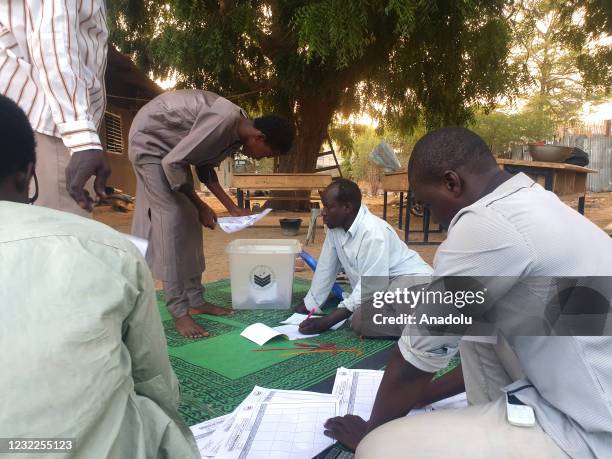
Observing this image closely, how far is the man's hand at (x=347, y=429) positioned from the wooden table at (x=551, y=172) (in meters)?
3.77

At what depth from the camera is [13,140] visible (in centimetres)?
87

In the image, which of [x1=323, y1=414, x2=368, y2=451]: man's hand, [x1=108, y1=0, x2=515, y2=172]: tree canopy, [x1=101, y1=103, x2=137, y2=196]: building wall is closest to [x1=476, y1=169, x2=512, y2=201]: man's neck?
[x1=323, y1=414, x2=368, y2=451]: man's hand

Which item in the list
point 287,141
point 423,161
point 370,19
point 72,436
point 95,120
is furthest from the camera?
point 370,19

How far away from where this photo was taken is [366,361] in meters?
2.14

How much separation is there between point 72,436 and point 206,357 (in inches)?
68.1

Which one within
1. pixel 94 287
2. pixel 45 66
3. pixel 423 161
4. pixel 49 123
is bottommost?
pixel 94 287

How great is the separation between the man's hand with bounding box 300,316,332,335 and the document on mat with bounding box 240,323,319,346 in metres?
0.03

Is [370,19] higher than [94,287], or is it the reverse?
[370,19]

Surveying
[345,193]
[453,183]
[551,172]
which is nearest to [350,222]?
[345,193]

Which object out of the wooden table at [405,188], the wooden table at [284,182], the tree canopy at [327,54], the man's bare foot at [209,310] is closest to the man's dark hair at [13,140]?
the man's bare foot at [209,310]

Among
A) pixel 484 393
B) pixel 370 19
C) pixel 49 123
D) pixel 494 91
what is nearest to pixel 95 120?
pixel 49 123

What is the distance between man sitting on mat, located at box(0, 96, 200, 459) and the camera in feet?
1.79

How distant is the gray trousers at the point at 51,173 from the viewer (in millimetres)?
1406

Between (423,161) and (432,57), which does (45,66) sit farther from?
(432,57)
